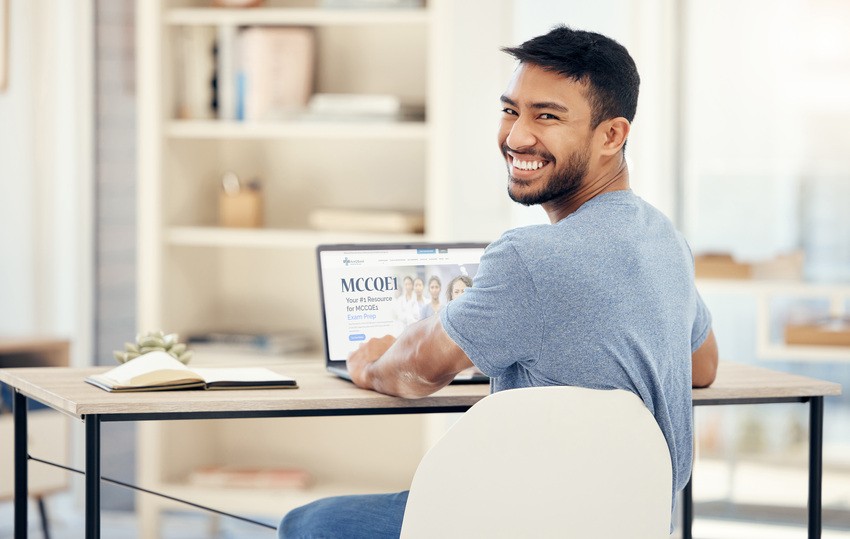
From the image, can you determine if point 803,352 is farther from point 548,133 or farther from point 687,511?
point 548,133

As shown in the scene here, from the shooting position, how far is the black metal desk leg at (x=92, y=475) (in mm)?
1897

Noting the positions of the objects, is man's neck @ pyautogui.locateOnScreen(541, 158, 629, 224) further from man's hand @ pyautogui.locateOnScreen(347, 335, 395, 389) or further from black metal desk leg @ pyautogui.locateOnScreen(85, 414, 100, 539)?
black metal desk leg @ pyautogui.locateOnScreen(85, 414, 100, 539)

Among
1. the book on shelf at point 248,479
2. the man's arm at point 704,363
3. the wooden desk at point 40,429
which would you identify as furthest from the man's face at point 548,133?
the wooden desk at point 40,429

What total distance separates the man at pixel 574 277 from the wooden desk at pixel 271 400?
0.10 metres

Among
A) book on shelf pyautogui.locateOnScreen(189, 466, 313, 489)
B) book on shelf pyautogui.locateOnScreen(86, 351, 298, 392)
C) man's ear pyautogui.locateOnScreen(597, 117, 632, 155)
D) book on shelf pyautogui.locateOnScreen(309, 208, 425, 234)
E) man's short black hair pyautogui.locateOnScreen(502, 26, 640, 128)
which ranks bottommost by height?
book on shelf pyautogui.locateOnScreen(189, 466, 313, 489)

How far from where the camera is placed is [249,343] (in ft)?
11.5

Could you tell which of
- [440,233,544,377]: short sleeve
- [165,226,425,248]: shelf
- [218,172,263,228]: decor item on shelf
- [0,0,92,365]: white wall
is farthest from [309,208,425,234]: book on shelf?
[440,233,544,377]: short sleeve

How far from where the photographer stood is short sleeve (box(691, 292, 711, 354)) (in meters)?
2.09

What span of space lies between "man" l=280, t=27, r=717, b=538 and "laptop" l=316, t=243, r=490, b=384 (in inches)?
11.0

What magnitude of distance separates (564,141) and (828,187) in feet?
7.10

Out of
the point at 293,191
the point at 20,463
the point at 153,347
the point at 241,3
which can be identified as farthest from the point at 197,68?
the point at 20,463

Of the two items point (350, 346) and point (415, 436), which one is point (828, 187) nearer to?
point (415, 436)

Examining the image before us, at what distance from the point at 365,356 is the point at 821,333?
75.7 inches

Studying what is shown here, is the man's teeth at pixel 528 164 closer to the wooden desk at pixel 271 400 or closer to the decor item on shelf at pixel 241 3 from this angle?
the wooden desk at pixel 271 400
